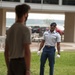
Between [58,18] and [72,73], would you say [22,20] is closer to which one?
[72,73]

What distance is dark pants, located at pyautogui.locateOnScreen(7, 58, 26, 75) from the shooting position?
215 inches

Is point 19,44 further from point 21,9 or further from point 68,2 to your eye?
point 68,2

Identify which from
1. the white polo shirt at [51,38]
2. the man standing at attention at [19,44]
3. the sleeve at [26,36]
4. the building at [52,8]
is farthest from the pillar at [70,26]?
the sleeve at [26,36]

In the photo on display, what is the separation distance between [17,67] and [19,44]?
0.38 metres

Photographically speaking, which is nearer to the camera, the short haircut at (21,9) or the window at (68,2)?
the short haircut at (21,9)

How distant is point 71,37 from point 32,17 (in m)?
28.3

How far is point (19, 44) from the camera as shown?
18.0 ft

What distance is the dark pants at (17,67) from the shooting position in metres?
5.47

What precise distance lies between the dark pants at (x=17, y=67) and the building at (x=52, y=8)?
3131 cm

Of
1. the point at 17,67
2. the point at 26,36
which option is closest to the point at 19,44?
the point at 26,36

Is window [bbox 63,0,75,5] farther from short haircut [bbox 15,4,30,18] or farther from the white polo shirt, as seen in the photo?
short haircut [bbox 15,4,30,18]

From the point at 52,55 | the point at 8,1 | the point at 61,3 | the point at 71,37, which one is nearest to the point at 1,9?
the point at 8,1

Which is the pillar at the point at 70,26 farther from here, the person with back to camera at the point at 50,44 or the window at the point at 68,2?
the person with back to camera at the point at 50,44

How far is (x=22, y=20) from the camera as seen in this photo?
5.50 meters
